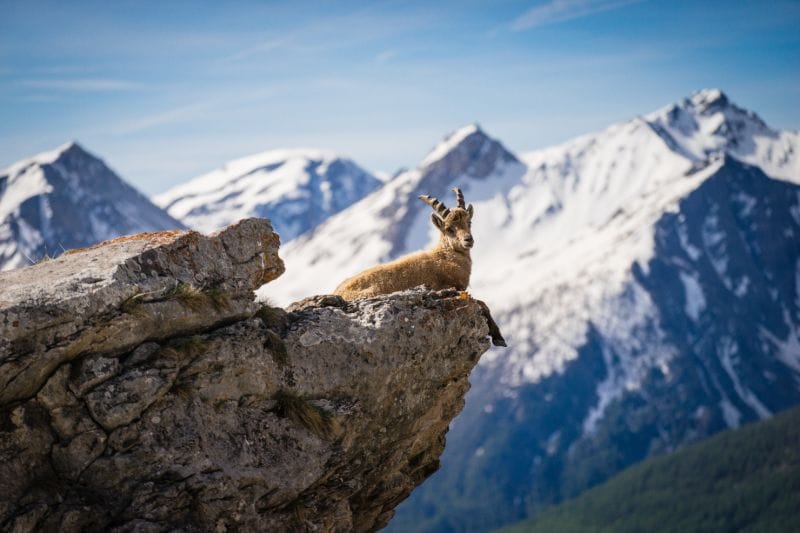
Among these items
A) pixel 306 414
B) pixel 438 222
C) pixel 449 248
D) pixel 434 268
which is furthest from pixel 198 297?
pixel 438 222

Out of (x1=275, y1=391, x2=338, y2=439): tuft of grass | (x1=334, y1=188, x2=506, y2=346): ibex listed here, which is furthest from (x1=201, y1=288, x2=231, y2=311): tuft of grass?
(x1=334, y1=188, x2=506, y2=346): ibex

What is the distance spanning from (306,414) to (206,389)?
9.30ft

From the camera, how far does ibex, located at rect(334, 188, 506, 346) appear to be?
2798 cm

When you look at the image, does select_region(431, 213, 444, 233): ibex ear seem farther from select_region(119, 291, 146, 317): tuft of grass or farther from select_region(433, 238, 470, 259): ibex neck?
Result: select_region(119, 291, 146, 317): tuft of grass

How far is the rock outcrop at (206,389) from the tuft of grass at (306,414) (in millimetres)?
36

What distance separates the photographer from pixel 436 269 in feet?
101

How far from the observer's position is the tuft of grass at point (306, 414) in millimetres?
22109

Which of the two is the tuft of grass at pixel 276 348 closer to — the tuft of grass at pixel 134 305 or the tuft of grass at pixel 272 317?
the tuft of grass at pixel 272 317

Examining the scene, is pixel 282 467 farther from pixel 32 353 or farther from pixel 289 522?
pixel 32 353

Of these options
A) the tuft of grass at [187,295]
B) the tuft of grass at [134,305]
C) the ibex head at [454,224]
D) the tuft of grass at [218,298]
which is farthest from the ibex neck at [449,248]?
the tuft of grass at [134,305]

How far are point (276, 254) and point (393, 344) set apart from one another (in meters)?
4.18

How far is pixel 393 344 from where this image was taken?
24.0 meters

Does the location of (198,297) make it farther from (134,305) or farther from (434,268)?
(434,268)

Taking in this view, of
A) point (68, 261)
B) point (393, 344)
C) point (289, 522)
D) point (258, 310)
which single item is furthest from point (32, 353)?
point (393, 344)
